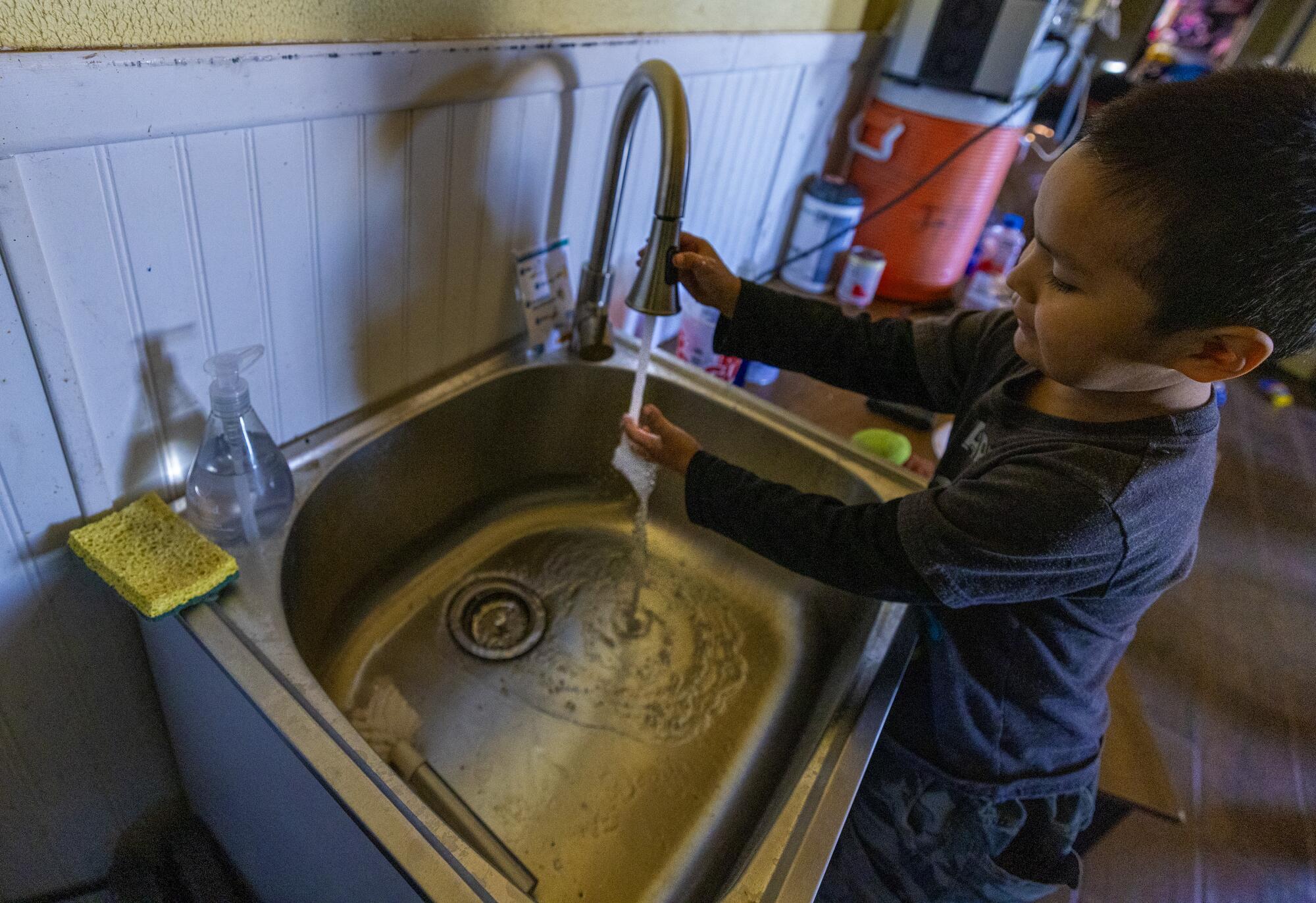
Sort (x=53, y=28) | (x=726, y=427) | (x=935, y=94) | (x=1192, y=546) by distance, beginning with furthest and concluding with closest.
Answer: (x=935, y=94) → (x=726, y=427) → (x=1192, y=546) → (x=53, y=28)

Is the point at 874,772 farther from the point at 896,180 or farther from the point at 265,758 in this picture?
the point at 896,180

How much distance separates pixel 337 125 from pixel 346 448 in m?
0.32

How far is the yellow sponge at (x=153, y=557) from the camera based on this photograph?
59cm

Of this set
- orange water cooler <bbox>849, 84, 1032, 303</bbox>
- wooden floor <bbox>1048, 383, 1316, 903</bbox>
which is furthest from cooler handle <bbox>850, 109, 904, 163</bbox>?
wooden floor <bbox>1048, 383, 1316, 903</bbox>

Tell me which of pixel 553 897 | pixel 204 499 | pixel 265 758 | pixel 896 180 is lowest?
pixel 553 897

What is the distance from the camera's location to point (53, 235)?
0.50 m

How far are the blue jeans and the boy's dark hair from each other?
52 centimetres

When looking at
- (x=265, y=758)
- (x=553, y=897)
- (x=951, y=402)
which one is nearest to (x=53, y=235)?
(x=265, y=758)

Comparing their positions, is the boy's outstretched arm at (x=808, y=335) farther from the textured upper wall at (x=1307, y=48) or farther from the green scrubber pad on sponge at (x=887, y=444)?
the textured upper wall at (x=1307, y=48)

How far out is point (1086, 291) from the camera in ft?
1.79

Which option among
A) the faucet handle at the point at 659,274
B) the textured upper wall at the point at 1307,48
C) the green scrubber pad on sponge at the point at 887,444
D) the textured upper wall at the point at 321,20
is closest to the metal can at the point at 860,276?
the green scrubber pad on sponge at the point at 887,444

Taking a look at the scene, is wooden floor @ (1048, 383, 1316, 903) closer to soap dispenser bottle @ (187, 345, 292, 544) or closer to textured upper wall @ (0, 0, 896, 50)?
soap dispenser bottle @ (187, 345, 292, 544)

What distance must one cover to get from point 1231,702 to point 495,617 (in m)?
1.47

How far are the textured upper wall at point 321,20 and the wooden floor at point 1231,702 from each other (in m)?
0.60
